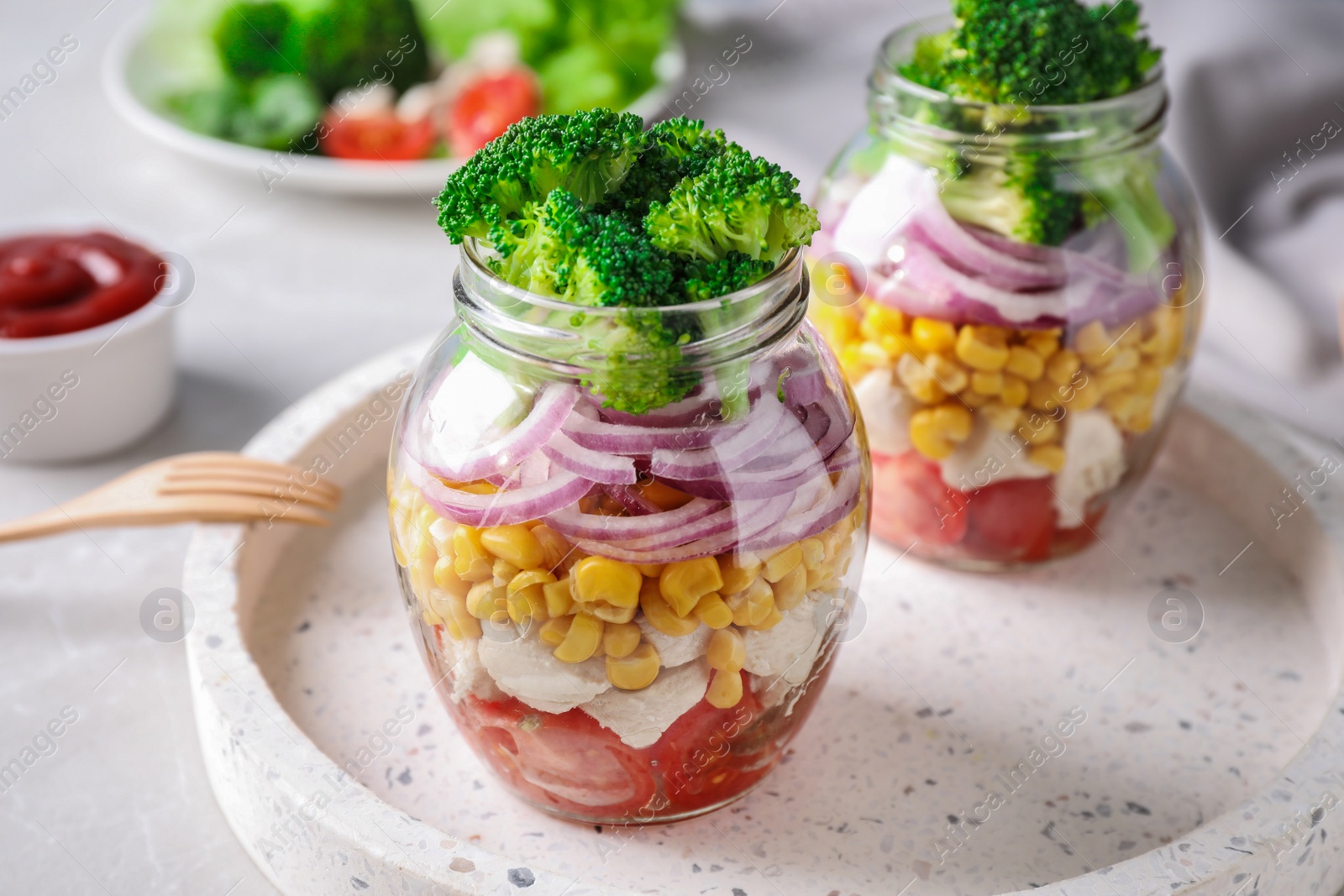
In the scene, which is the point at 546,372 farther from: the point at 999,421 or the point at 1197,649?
the point at 1197,649

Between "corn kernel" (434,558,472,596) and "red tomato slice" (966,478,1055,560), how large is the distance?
2.24ft

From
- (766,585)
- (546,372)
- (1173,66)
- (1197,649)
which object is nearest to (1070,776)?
(1197,649)

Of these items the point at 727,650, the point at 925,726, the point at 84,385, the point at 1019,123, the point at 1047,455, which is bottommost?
the point at 925,726

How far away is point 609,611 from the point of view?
39.9 inches

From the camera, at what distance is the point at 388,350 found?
83.0 inches

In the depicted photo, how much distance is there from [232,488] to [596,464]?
669mm

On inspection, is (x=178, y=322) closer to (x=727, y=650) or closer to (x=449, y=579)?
(x=449, y=579)

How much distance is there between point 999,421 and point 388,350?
3.58 ft

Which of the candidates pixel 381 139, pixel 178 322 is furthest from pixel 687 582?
pixel 381 139

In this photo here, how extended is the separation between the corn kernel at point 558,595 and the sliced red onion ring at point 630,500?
3.0 inches

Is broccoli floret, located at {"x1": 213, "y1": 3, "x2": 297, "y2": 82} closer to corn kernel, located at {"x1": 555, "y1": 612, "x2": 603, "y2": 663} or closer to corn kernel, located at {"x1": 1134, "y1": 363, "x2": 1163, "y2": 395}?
corn kernel, located at {"x1": 1134, "y1": 363, "x2": 1163, "y2": 395}

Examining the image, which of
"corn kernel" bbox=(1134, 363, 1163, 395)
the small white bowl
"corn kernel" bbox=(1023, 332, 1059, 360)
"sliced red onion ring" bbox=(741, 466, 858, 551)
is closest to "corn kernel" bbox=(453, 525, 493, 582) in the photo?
"sliced red onion ring" bbox=(741, 466, 858, 551)

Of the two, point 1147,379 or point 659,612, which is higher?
point 659,612

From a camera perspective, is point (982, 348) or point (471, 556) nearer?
point (471, 556)
